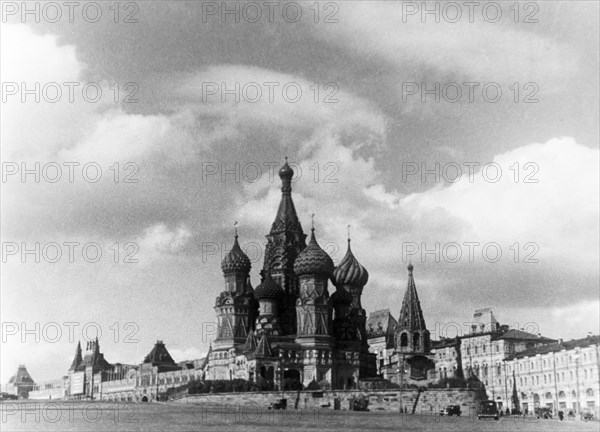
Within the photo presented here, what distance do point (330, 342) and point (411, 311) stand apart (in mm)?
16490

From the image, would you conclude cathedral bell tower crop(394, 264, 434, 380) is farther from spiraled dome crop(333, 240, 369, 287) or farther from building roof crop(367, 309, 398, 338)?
building roof crop(367, 309, 398, 338)

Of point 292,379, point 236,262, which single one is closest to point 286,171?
point 236,262

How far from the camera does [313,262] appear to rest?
297 feet

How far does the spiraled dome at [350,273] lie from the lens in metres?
104

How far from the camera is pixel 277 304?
9500cm

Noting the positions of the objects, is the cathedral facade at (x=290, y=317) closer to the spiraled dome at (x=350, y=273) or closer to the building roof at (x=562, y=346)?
the spiraled dome at (x=350, y=273)

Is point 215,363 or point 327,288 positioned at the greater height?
point 327,288

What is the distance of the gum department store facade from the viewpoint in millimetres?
85938

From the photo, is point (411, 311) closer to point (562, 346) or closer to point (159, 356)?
point (562, 346)

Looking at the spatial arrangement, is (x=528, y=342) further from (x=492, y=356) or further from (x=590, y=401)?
(x=590, y=401)

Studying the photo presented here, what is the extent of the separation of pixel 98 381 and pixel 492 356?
9586 cm

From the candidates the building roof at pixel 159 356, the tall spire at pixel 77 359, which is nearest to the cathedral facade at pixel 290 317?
the building roof at pixel 159 356

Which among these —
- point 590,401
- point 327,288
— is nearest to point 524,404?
point 590,401

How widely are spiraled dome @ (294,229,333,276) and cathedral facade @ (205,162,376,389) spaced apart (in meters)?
0.11
